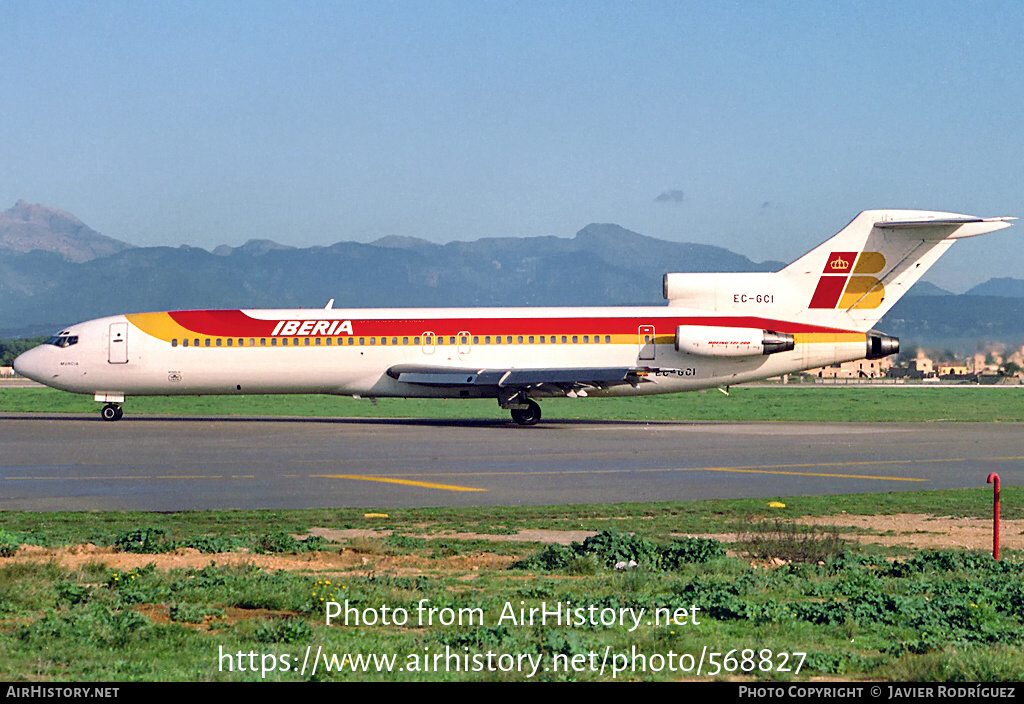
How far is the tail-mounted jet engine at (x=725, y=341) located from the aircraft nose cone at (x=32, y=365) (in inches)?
831

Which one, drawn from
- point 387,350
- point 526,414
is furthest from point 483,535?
point 387,350

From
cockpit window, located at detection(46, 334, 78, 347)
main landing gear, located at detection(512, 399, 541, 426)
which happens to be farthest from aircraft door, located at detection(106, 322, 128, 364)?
main landing gear, located at detection(512, 399, 541, 426)

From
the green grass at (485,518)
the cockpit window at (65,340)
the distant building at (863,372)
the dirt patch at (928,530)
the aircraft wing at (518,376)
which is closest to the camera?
the dirt patch at (928,530)

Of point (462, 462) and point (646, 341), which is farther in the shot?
point (646, 341)

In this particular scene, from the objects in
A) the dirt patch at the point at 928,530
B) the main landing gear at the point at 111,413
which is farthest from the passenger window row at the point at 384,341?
the dirt patch at the point at 928,530

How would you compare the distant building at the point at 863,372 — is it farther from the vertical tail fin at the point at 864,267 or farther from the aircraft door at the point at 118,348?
the aircraft door at the point at 118,348

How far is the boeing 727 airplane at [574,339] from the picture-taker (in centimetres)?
3869

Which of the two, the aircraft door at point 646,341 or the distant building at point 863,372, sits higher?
the aircraft door at point 646,341

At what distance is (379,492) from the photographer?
66.9ft

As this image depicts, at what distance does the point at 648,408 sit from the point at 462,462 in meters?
30.6

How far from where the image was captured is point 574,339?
3894 centimetres

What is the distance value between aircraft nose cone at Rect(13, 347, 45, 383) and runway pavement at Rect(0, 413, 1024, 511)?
231cm

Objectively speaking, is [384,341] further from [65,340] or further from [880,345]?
[880,345]
